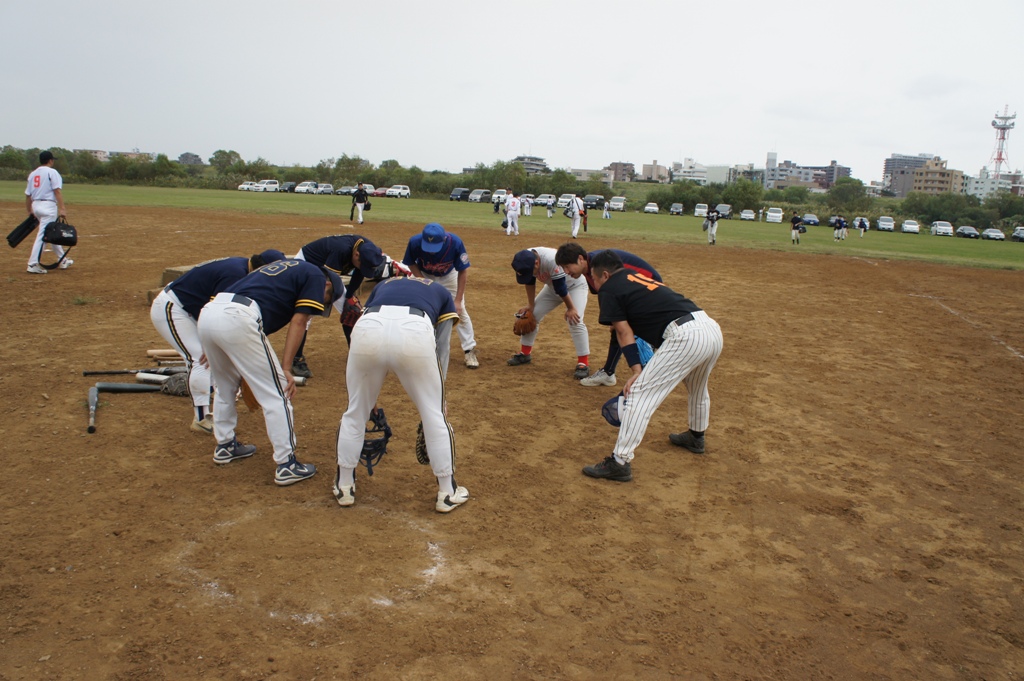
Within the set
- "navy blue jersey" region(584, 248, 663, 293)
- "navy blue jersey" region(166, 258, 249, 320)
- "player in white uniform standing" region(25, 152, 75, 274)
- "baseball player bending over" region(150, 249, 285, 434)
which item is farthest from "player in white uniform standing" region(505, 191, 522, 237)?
"navy blue jersey" region(166, 258, 249, 320)

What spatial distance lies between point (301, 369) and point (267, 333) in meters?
2.94

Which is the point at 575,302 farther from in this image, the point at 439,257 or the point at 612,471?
the point at 612,471

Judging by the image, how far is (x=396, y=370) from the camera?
4.39m

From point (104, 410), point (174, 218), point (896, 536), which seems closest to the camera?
point (896, 536)

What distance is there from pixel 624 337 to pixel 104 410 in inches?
195

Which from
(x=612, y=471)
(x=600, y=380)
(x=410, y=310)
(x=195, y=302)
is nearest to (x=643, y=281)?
(x=612, y=471)

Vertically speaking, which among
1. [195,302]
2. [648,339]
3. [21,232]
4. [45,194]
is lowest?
[648,339]

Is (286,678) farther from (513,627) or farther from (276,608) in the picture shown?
(513,627)

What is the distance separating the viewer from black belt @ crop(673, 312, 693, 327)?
5.53 m

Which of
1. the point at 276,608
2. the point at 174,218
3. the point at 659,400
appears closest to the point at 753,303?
the point at 659,400

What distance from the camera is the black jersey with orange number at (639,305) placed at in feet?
18.2

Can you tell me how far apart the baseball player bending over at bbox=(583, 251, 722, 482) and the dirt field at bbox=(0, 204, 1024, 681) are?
0.36 meters

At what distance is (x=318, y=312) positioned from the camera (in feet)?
16.9

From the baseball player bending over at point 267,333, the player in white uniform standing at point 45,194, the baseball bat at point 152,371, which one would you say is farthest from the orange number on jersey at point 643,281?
the player in white uniform standing at point 45,194
